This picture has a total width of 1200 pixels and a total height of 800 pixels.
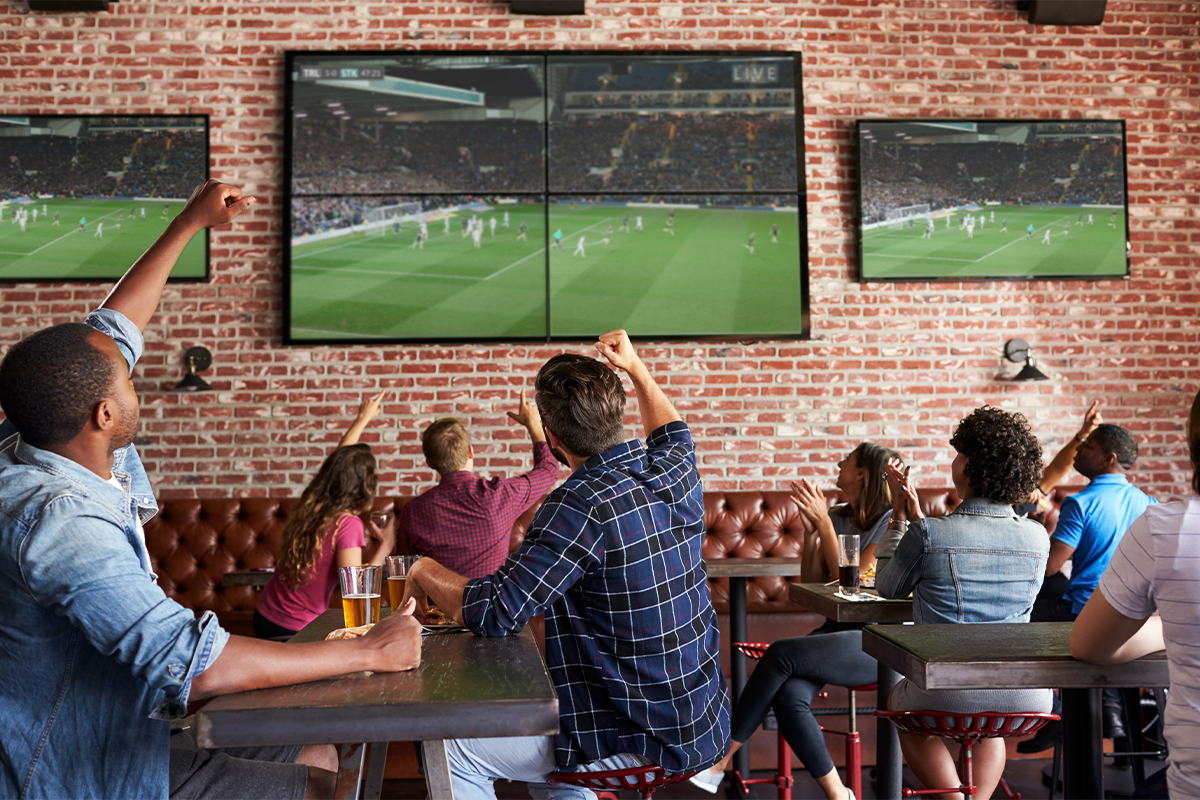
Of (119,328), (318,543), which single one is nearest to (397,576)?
(119,328)

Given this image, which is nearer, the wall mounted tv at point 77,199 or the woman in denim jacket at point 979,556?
the woman in denim jacket at point 979,556

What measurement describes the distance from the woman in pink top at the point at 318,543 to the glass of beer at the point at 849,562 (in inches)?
57.9

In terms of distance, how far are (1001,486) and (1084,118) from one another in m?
3.55

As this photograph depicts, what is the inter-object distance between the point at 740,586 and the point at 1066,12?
3677mm

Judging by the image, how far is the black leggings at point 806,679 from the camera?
2855 millimetres

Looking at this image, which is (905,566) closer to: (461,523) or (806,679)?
(806,679)

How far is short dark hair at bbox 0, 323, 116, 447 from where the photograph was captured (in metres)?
1.32

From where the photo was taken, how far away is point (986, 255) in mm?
4973

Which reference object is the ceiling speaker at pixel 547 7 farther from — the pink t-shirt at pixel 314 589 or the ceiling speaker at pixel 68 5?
the pink t-shirt at pixel 314 589

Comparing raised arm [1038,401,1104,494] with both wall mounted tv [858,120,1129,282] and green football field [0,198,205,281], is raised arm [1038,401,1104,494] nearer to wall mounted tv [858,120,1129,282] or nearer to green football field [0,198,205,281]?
wall mounted tv [858,120,1129,282]

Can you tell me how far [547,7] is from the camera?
484 centimetres

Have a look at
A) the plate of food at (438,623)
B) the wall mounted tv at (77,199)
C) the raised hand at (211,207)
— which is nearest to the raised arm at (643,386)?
the plate of food at (438,623)

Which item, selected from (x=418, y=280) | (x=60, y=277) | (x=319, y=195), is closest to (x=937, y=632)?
(x=418, y=280)

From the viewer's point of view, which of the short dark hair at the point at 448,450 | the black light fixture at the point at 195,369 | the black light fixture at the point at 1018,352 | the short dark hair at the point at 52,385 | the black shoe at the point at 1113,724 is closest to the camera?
the short dark hair at the point at 52,385
